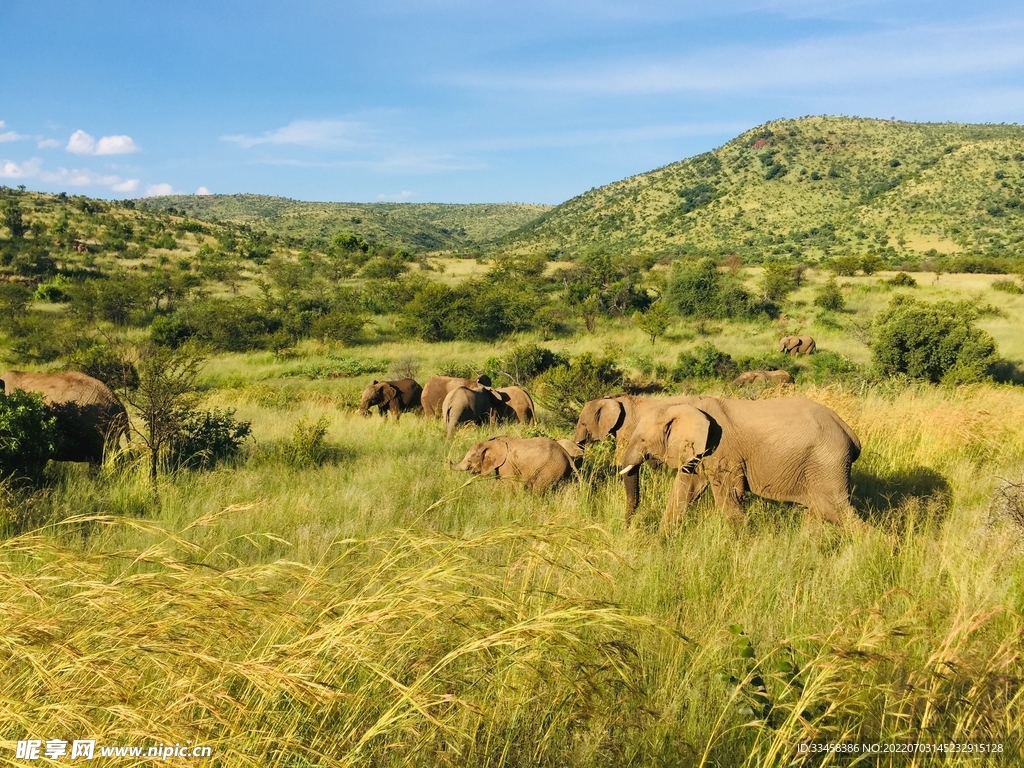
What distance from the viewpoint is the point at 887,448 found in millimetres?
7391

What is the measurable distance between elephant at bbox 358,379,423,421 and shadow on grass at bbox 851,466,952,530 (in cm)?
851

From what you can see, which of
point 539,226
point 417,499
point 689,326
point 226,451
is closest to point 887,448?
point 417,499

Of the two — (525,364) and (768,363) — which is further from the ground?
(768,363)

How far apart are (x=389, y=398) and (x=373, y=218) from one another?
10491 cm

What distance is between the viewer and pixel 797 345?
2144 centimetres

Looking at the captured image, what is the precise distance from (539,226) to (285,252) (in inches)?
2021

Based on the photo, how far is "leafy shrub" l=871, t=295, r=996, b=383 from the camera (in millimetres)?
15352

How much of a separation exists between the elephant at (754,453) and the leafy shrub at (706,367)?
514 inches

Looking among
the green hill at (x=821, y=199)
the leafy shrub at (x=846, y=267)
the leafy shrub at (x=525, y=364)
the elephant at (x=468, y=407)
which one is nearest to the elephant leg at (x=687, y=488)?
the elephant at (x=468, y=407)

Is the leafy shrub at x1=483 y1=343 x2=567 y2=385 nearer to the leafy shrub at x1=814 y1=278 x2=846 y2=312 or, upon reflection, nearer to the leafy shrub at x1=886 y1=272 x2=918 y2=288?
the leafy shrub at x1=814 y1=278 x2=846 y2=312

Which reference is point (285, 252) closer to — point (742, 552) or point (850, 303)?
point (850, 303)

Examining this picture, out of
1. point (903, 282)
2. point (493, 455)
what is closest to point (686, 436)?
point (493, 455)

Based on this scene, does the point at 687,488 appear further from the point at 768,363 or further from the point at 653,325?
the point at 653,325

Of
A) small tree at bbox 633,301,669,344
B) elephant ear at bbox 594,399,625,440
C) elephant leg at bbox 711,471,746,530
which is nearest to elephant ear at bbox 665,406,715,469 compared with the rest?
elephant leg at bbox 711,471,746,530
